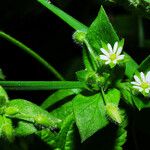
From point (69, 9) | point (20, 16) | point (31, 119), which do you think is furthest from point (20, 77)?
point (31, 119)

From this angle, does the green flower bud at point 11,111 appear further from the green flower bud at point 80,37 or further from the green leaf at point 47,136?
the green flower bud at point 80,37

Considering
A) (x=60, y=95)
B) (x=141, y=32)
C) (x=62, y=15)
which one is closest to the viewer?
(x=62, y=15)

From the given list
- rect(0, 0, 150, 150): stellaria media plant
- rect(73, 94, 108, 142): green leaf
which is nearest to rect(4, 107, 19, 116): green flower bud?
rect(0, 0, 150, 150): stellaria media plant

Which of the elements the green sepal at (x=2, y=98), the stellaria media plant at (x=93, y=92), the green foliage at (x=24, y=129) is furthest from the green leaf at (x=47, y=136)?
the green sepal at (x=2, y=98)

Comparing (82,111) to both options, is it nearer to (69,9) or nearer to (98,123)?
(98,123)

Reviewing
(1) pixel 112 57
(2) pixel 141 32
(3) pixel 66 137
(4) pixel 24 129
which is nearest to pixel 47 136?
(3) pixel 66 137

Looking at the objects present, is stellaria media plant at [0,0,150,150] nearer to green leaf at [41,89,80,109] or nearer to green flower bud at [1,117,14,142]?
green flower bud at [1,117,14,142]

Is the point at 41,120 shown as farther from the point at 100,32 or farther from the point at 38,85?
the point at 100,32
